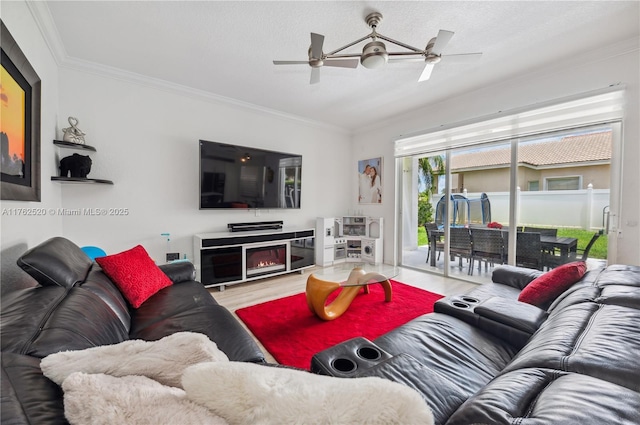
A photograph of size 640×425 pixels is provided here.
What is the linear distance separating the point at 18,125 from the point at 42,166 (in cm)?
65

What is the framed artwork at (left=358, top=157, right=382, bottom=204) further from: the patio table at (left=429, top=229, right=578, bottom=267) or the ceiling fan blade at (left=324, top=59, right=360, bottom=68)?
the ceiling fan blade at (left=324, top=59, right=360, bottom=68)

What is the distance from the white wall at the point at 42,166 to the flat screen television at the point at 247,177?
136cm

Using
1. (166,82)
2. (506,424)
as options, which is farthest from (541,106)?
(166,82)

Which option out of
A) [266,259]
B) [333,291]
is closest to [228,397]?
[333,291]

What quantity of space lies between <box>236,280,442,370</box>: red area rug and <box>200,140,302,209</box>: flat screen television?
1576mm

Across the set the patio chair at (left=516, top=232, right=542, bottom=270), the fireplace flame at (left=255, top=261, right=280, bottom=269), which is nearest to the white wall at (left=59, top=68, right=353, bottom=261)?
the fireplace flame at (left=255, top=261, right=280, bottom=269)

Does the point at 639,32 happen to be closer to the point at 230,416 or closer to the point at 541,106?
the point at 541,106

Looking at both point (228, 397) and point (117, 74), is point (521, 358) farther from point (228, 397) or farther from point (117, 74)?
point (117, 74)

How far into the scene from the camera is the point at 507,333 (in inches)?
56.2

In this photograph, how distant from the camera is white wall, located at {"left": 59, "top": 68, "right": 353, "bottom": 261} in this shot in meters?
2.74

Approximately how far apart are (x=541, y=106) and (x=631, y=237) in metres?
1.58

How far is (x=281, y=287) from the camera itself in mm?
3430

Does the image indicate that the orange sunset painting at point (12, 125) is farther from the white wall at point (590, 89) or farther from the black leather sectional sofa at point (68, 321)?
the white wall at point (590, 89)

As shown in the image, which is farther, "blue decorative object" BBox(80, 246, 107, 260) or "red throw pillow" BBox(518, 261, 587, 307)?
"blue decorative object" BBox(80, 246, 107, 260)
